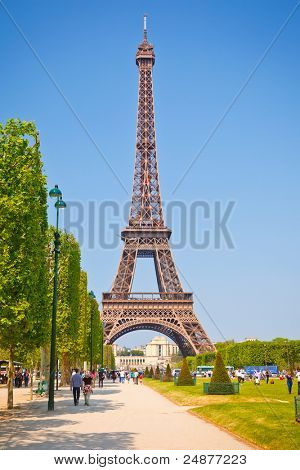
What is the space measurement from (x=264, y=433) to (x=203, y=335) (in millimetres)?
80163

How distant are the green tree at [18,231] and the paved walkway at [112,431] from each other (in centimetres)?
423

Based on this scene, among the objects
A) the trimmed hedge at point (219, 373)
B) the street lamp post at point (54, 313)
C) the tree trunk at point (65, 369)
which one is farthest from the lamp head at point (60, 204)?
the tree trunk at point (65, 369)

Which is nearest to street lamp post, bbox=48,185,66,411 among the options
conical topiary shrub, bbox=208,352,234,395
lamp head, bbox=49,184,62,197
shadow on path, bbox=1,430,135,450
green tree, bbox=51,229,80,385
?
lamp head, bbox=49,184,62,197

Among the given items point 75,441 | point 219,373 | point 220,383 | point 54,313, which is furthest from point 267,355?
point 75,441

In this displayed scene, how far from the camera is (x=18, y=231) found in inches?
969

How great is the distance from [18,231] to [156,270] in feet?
273

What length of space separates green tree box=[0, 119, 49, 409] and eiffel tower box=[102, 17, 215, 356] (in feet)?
228

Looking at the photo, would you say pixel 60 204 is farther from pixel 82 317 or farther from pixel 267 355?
pixel 267 355

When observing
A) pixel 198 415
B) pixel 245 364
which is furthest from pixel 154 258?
pixel 198 415

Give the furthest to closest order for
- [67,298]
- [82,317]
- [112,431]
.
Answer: [82,317], [67,298], [112,431]

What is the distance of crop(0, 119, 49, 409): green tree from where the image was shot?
2309 centimetres

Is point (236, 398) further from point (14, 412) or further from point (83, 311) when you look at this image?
point (83, 311)

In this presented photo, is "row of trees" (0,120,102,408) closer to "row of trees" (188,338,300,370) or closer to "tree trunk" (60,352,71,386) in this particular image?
"tree trunk" (60,352,71,386)

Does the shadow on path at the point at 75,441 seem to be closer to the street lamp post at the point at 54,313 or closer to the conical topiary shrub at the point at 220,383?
the street lamp post at the point at 54,313
